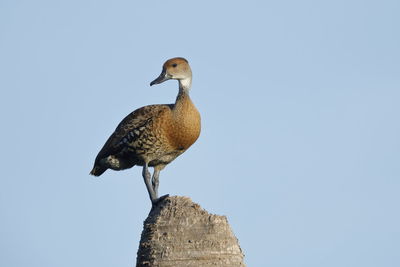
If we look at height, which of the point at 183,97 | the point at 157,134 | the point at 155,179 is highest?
the point at 183,97

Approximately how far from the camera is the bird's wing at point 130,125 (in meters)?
13.6

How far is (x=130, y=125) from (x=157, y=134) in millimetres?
591

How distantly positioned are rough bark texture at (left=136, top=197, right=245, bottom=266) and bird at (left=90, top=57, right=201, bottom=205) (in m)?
2.94

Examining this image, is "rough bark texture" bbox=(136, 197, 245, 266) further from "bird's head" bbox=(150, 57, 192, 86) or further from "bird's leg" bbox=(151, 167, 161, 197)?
"bird's head" bbox=(150, 57, 192, 86)

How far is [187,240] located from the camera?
9.77 meters

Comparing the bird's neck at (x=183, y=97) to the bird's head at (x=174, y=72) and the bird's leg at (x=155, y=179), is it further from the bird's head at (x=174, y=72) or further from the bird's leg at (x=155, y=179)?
the bird's leg at (x=155, y=179)

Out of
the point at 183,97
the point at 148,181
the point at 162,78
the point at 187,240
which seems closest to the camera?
the point at 187,240

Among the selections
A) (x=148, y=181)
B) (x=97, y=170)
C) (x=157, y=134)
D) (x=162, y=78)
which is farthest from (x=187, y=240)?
(x=97, y=170)

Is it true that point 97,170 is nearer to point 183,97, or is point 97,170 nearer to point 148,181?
point 148,181

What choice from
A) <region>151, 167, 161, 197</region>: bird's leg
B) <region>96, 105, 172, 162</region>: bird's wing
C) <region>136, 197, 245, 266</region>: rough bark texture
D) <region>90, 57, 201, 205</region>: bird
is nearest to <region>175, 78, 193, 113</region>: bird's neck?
<region>90, 57, 201, 205</region>: bird

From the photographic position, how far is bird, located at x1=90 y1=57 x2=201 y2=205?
13.5 metres

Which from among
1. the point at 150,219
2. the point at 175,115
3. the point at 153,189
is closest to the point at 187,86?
the point at 175,115

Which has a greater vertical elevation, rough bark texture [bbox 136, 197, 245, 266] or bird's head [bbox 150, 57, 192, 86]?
bird's head [bbox 150, 57, 192, 86]

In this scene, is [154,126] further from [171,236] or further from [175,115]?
[171,236]
